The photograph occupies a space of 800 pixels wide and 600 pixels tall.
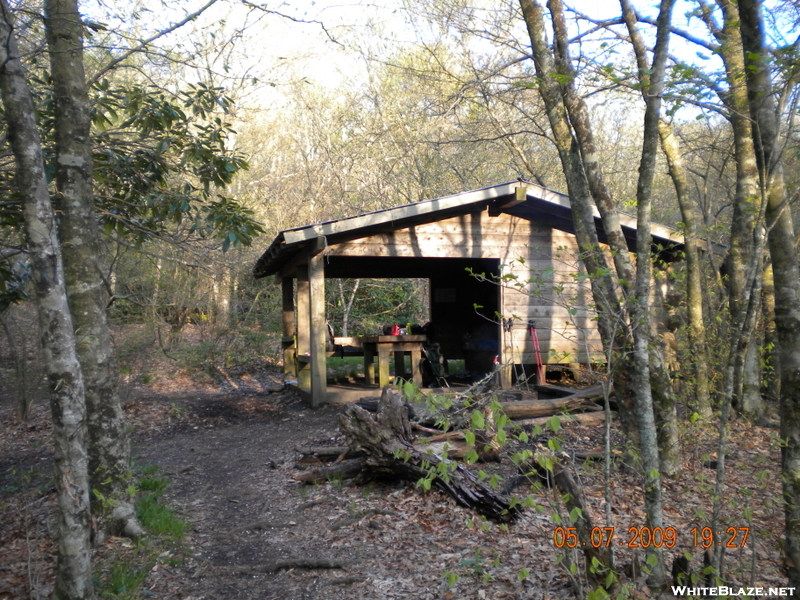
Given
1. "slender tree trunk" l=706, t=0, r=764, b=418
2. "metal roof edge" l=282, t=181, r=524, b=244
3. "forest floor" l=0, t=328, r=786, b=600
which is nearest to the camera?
"forest floor" l=0, t=328, r=786, b=600

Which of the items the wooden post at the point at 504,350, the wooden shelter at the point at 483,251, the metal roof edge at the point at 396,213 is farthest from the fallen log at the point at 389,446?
the wooden post at the point at 504,350

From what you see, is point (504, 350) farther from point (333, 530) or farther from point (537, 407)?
point (333, 530)

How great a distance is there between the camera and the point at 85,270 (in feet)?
14.7

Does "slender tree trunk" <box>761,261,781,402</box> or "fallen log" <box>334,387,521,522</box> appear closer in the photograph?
"fallen log" <box>334,387,521,522</box>

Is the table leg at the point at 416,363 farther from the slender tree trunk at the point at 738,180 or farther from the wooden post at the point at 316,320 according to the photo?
the slender tree trunk at the point at 738,180

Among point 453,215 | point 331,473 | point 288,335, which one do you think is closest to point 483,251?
point 453,215

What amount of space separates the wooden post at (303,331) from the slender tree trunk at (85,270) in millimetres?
6668

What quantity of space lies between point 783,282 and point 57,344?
4164 millimetres

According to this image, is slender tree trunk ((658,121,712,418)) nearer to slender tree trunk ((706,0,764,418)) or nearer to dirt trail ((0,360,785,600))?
slender tree trunk ((706,0,764,418))

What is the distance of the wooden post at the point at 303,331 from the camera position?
1149 centimetres

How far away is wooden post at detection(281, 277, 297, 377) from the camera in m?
13.3

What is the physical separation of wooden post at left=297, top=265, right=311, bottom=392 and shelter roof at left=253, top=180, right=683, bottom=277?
827 millimetres

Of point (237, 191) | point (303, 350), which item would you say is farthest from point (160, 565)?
point (237, 191)

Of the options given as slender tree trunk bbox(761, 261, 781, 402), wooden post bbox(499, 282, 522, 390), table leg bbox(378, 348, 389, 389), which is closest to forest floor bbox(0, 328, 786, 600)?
slender tree trunk bbox(761, 261, 781, 402)
